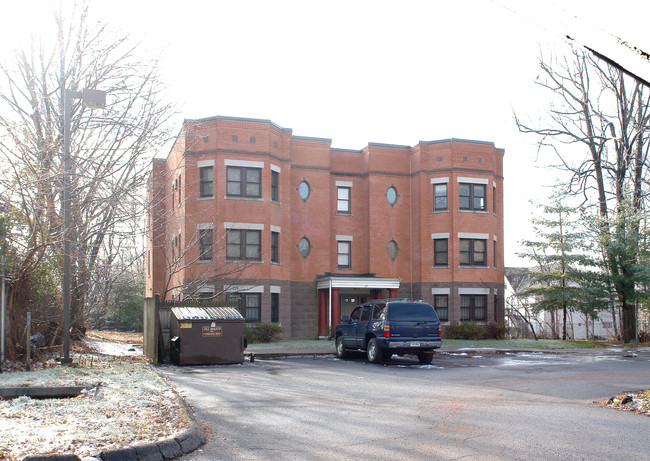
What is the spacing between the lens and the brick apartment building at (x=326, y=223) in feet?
98.2

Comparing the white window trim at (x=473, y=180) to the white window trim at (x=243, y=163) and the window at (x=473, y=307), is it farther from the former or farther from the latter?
the white window trim at (x=243, y=163)

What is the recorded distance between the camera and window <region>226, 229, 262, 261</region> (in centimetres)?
2980

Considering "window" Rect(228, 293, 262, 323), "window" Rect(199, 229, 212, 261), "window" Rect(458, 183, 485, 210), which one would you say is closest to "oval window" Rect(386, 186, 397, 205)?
"window" Rect(458, 183, 485, 210)

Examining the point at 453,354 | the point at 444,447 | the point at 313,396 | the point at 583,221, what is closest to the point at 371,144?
the point at 583,221

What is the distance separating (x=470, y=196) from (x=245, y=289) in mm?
12875

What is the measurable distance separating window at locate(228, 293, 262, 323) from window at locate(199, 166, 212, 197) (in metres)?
5.02

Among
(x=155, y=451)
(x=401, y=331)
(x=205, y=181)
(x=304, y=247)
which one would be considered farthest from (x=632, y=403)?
(x=304, y=247)

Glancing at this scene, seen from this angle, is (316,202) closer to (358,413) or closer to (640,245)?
(640,245)

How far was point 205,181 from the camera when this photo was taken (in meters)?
30.2

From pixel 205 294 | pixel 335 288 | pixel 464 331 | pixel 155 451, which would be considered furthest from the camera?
pixel 464 331

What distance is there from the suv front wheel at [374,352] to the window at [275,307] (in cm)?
1169

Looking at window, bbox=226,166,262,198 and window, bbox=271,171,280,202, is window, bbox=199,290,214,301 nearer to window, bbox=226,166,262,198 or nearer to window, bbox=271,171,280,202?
window, bbox=226,166,262,198

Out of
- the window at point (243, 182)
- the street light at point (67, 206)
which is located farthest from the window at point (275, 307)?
the street light at point (67, 206)

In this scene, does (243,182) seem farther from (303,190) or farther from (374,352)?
(374,352)
